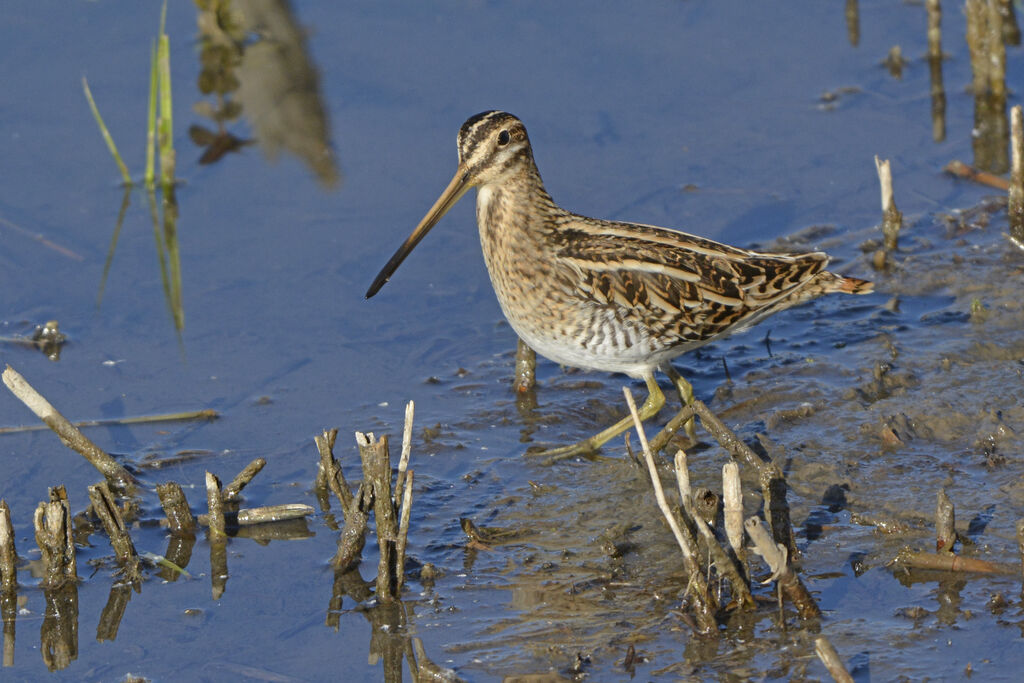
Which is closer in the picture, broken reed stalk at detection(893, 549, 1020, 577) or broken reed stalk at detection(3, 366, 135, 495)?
broken reed stalk at detection(893, 549, 1020, 577)

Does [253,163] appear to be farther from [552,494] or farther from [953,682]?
[953,682]

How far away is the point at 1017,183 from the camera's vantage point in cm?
730

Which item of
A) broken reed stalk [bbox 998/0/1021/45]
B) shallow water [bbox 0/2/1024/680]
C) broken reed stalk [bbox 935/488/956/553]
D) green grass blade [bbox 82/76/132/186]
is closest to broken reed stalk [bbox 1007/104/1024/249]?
shallow water [bbox 0/2/1024/680]

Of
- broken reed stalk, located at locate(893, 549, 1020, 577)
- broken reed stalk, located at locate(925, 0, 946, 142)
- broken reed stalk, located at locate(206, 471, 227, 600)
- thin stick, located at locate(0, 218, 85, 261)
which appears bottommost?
broken reed stalk, located at locate(893, 549, 1020, 577)

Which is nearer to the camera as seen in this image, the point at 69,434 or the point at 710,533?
the point at 710,533

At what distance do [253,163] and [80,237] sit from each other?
1.25 meters

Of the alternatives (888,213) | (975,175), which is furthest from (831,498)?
(975,175)

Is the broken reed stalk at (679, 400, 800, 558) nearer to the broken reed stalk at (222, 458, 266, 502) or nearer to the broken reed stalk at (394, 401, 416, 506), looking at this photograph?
the broken reed stalk at (394, 401, 416, 506)

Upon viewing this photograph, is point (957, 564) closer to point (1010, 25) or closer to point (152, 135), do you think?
point (152, 135)

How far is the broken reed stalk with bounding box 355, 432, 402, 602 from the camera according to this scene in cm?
471

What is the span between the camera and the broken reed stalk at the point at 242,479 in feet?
17.8

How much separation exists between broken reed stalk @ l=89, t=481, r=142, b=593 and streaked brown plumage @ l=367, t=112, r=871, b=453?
1.46 metres

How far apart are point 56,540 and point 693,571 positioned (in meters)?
2.23

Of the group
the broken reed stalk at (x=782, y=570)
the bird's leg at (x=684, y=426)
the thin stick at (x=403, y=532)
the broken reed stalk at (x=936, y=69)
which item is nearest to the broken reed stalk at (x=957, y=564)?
the broken reed stalk at (x=782, y=570)
